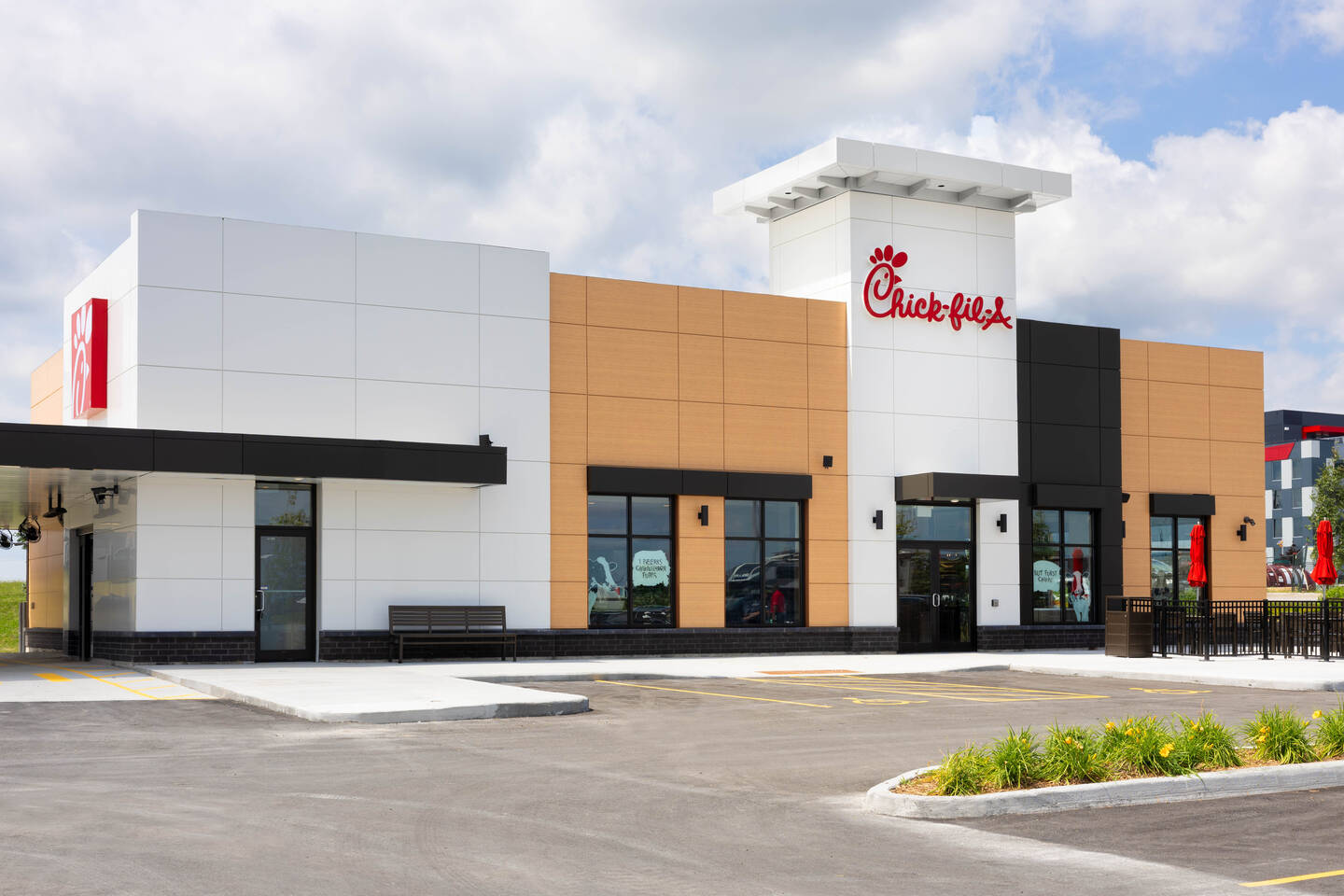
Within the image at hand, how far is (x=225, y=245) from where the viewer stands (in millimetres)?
23516

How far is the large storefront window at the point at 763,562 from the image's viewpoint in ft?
91.0

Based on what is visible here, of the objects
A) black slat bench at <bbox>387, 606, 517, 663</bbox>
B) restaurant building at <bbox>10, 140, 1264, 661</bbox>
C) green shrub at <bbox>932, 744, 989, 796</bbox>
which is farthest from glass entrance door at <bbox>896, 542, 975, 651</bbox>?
green shrub at <bbox>932, 744, 989, 796</bbox>

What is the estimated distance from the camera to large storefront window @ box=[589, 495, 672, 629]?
26.5 m

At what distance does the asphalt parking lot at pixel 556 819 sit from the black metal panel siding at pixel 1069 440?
15.9 metres

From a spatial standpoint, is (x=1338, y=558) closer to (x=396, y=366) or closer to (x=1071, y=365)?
(x=1071, y=365)

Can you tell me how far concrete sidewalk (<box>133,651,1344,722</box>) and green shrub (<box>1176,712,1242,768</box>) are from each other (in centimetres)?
767

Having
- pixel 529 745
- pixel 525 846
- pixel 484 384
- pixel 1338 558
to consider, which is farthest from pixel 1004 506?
pixel 1338 558

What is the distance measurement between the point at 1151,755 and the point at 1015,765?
47.7 inches

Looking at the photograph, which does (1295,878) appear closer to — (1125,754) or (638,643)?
(1125,754)

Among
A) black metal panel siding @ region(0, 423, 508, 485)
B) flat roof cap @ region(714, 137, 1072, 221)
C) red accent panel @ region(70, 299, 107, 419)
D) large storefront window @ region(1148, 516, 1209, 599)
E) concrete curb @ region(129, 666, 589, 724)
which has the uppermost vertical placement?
flat roof cap @ region(714, 137, 1072, 221)

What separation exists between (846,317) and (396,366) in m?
9.65

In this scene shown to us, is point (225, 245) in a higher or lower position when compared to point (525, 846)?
higher

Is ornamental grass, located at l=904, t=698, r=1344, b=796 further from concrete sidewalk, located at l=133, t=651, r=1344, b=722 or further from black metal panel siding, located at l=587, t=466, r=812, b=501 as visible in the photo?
black metal panel siding, located at l=587, t=466, r=812, b=501

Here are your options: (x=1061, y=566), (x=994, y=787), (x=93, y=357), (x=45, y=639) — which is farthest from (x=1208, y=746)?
(x=45, y=639)
